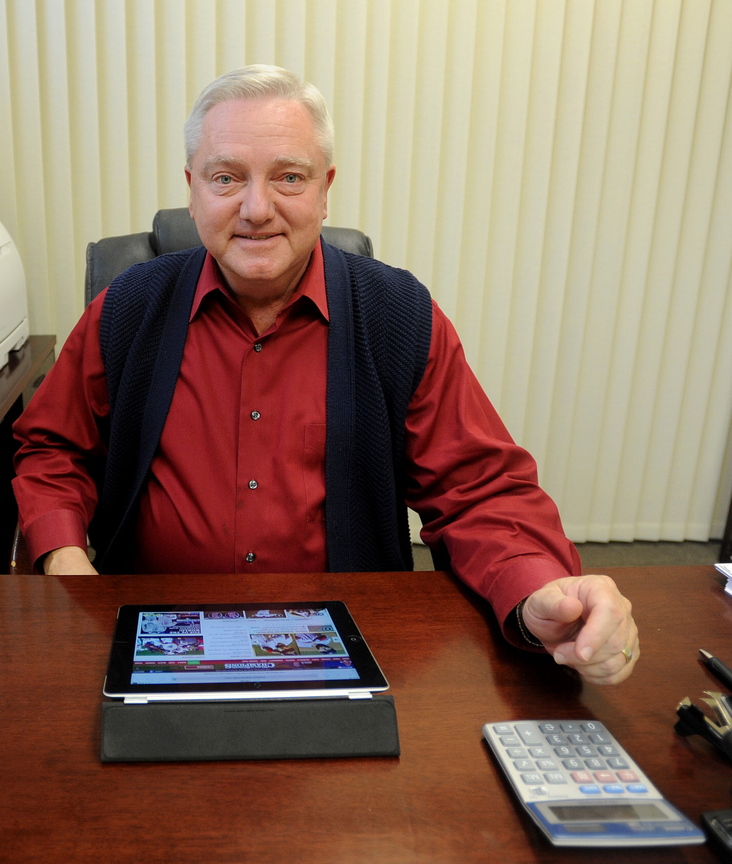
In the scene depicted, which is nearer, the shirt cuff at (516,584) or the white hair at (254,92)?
the shirt cuff at (516,584)

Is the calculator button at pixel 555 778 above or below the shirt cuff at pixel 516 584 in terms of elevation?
above

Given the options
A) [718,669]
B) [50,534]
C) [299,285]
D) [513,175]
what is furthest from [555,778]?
[513,175]

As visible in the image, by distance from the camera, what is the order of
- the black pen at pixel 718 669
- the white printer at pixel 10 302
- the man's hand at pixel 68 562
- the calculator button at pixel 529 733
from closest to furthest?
the calculator button at pixel 529 733, the black pen at pixel 718 669, the man's hand at pixel 68 562, the white printer at pixel 10 302

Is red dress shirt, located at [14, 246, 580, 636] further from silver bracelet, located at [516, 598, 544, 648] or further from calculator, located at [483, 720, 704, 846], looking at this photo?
calculator, located at [483, 720, 704, 846]

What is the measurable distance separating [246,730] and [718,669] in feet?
1.62

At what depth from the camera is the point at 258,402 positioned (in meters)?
1.34

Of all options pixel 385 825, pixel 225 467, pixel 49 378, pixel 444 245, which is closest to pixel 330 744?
pixel 385 825

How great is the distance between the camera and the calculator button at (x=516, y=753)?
70 cm

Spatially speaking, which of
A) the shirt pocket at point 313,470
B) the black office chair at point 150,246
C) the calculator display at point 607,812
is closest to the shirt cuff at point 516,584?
the calculator display at point 607,812

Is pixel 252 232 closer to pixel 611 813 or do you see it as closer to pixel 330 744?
pixel 330 744

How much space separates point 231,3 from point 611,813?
7.78 ft

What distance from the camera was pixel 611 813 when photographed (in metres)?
0.64

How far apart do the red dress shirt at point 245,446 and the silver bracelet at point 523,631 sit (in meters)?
0.32

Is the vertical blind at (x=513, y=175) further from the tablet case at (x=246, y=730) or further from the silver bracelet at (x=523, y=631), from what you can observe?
the tablet case at (x=246, y=730)
